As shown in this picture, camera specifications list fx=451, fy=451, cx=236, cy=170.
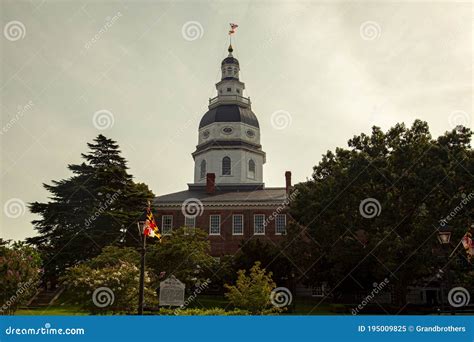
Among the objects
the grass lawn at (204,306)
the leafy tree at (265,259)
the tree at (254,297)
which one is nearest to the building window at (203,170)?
the grass lawn at (204,306)

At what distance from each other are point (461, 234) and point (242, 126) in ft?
112

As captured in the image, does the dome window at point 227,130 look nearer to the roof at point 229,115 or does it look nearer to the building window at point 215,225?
the roof at point 229,115

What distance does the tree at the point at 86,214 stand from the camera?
34.9 metres

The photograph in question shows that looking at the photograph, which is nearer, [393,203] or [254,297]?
[254,297]

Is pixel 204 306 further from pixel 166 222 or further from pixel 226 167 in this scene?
pixel 226 167

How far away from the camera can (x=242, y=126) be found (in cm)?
5500

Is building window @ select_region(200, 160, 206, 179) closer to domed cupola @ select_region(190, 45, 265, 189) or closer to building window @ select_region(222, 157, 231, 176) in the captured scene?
domed cupola @ select_region(190, 45, 265, 189)

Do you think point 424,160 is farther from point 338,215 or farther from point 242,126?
point 242,126

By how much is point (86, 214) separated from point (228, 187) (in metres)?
18.4

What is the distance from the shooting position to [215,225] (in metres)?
45.7

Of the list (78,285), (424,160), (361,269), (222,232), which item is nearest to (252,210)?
(222,232)

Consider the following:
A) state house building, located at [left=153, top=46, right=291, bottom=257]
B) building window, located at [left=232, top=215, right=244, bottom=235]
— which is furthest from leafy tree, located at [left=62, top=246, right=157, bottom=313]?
building window, located at [left=232, top=215, right=244, bottom=235]

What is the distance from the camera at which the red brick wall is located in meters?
44.8

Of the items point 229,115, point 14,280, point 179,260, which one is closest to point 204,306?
point 179,260
